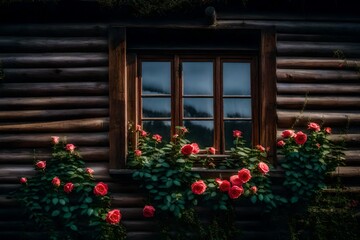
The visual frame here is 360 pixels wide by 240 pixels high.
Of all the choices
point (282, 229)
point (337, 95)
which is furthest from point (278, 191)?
point (337, 95)

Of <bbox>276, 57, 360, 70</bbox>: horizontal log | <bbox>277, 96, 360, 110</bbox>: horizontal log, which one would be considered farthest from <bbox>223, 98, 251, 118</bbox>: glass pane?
<bbox>276, 57, 360, 70</bbox>: horizontal log

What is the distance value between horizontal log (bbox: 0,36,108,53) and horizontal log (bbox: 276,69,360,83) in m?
2.28

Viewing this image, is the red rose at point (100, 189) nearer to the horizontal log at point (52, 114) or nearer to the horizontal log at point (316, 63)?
the horizontal log at point (52, 114)

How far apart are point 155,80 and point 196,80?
0.53 metres

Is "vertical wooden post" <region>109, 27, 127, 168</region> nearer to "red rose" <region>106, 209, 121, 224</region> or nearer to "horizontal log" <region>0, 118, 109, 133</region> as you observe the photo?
"horizontal log" <region>0, 118, 109, 133</region>

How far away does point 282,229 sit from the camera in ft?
16.5

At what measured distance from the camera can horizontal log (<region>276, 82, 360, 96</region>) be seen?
17.2 ft

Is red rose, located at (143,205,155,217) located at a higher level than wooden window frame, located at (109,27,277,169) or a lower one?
lower

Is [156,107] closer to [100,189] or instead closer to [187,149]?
[187,149]

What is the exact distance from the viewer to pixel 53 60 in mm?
5148

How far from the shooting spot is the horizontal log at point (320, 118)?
205 inches

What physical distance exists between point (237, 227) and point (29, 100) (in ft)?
9.78

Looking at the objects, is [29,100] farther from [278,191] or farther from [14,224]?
[278,191]

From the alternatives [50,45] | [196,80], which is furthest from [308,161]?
[50,45]
